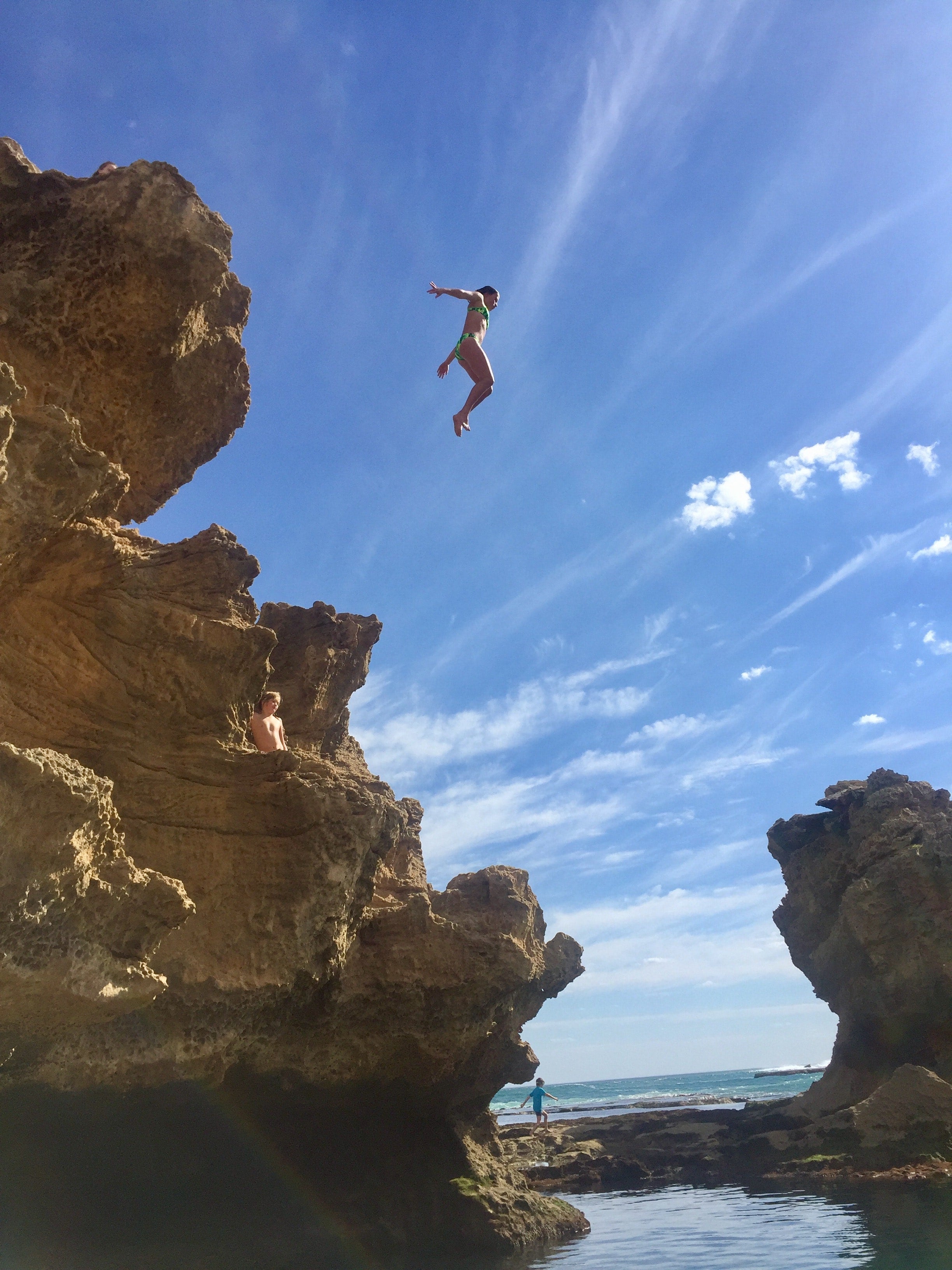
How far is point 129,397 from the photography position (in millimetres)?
10539

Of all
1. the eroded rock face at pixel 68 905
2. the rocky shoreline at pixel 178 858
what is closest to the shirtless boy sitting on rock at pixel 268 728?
the rocky shoreline at pixel 178 858

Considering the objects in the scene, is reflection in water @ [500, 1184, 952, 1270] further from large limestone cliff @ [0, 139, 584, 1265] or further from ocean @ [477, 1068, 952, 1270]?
large limestone cliff @ [0, 139, 584, 1265]

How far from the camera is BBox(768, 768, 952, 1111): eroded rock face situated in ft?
77.2

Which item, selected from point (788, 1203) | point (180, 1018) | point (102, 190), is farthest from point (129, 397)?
point (788, 1203)

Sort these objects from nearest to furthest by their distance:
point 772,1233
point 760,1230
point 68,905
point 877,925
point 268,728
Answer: point 68,905, point 268,728, point 772,1233, point 760,1230, point 877,925

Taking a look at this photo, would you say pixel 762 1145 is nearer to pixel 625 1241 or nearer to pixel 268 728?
pixel 625 1241

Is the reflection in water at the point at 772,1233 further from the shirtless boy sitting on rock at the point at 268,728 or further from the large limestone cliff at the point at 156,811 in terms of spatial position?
the shirtless boy sitting on rock at the point at 268,728

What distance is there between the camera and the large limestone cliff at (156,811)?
23.0 feet

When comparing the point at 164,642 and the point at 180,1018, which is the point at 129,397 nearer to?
the point at 164,642

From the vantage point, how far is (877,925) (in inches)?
960

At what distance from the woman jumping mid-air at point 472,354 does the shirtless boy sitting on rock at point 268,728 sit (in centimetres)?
413

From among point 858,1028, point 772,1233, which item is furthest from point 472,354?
point 858,1028

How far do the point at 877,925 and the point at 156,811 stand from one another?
2209cm

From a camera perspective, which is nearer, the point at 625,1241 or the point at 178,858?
the point at 178,858
